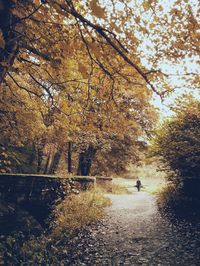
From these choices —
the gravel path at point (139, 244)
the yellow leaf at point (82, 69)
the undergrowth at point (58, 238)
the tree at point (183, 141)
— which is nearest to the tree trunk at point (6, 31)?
the yellow leaf at point (82, 69)

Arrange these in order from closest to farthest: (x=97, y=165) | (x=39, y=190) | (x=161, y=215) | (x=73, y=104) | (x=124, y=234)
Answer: (x=124, y=234) < (x=73, y=104) < (x=161, y=215) < (x=39, y=190) < (x=97, y=165)

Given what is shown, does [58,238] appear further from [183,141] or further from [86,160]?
[86,160]

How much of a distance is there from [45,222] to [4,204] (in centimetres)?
160

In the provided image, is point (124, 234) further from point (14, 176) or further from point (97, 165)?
point (97, 165)

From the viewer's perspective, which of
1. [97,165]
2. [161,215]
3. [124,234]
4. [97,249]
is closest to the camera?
[97,249]

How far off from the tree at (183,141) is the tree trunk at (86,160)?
9.83 m

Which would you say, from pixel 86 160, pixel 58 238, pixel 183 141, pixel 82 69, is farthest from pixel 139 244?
pixel 86 160

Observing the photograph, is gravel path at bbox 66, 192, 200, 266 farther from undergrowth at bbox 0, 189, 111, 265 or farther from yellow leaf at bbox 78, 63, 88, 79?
yellow leaf at bbox 78, 63, 88, 79

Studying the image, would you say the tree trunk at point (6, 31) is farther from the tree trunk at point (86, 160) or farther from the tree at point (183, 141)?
the tree trunk at point (86, 160)

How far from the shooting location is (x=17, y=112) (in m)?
10.7

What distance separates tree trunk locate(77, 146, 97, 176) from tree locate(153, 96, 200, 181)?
983 cm

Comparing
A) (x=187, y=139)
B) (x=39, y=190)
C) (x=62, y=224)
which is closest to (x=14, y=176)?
(x=39, y=190)

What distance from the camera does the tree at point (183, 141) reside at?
372 inches

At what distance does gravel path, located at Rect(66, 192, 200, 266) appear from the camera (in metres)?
5.35
